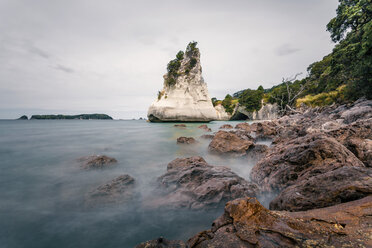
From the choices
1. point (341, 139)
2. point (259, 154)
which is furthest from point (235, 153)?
point (341, 139)

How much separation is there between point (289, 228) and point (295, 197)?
92 centimetres

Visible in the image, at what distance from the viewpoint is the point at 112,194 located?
12.5 feet

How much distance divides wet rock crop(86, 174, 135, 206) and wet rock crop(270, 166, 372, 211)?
3.16 m

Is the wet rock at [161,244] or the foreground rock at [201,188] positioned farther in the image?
the foreground rock at [201,188]

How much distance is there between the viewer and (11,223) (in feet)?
9.83

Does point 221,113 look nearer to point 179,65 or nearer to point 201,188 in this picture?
point 179,65

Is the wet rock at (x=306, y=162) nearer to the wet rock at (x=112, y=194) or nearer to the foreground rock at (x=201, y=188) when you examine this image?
the foreground rock at (x=201, y=188)

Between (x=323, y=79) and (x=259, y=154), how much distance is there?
82.0 feet

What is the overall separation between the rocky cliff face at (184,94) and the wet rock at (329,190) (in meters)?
32.8

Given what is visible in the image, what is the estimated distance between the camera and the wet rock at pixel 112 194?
11.8ft

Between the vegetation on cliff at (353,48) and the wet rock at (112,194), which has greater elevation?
the vegetation on cliff at (353,48)

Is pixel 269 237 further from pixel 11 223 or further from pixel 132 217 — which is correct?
pixel 11 223

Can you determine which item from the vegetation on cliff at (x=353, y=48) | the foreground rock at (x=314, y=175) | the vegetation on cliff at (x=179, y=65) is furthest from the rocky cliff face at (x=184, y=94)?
the foreground rock at (x=314, y=175)

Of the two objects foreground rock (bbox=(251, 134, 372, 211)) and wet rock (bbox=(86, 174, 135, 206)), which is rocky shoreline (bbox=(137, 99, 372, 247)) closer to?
foreground rock (bbox=(251, 134, 372, 211))
